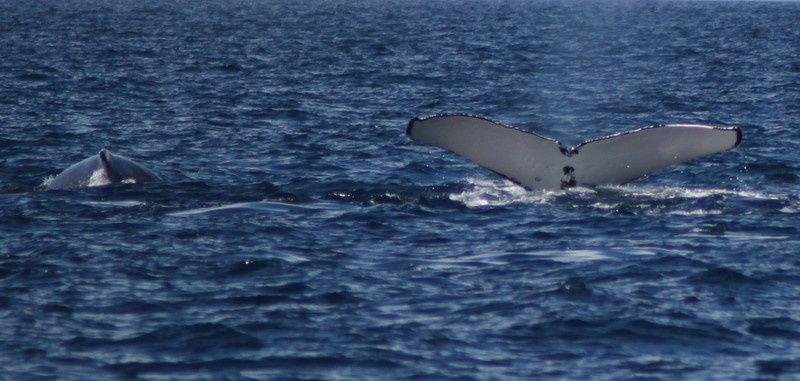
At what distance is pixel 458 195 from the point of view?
17922 mm

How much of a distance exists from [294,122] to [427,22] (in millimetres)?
53056

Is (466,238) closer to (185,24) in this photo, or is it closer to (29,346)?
(29,346)

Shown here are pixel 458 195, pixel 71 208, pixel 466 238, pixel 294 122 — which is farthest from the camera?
pixel 294 122

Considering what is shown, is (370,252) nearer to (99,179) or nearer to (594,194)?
(594,194)

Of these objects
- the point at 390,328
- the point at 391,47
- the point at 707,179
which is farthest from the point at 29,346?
the point at 391,47

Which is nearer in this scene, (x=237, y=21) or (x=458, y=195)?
(x=458, y=195)

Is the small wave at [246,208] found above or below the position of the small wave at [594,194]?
below

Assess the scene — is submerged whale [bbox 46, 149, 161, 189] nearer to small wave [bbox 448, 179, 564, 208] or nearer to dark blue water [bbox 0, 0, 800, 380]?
dark blue water [bbox 0, 0, 800, 380]

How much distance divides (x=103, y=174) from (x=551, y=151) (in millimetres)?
6072

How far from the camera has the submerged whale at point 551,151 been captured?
1536 centimetres

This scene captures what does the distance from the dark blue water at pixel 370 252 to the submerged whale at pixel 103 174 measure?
13.2 inches

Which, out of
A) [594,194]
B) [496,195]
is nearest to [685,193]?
[594,194]

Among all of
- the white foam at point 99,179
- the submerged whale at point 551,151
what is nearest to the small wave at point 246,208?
the white foam at point 99,179

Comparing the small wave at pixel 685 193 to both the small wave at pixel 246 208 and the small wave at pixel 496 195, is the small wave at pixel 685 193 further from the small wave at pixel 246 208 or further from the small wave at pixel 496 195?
the small wave at pixel 246 208
